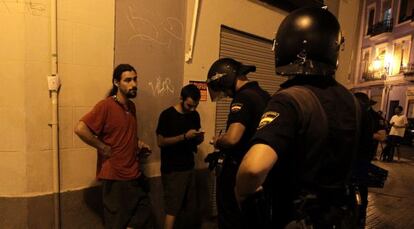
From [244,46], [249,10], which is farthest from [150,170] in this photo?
[249,10]

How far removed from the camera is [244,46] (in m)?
5.27

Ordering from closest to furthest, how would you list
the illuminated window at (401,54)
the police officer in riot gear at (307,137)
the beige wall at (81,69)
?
the police officer in riot gear at (307,137)
the beige wall at (81,69)
the illuminated window at (401,54)

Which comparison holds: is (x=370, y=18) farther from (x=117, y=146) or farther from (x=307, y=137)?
(x=307, y=137)

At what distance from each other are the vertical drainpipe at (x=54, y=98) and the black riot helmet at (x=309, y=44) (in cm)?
237

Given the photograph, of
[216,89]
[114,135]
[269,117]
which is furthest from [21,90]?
[269,117]

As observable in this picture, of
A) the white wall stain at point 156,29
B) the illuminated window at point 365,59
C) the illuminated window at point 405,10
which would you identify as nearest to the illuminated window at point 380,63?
the illuminated window at point 365,59

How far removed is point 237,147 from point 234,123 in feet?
0.86

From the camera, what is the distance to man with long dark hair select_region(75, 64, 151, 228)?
3025mm

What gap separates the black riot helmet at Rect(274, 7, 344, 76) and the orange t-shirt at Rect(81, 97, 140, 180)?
1956 millimetres

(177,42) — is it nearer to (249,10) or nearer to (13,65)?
(249,10)

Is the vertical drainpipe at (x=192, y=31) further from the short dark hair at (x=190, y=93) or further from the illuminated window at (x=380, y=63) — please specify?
the illuminated window at (x=380, y=63)

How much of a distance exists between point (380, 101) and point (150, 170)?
27.1 m

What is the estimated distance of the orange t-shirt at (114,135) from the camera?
301cm

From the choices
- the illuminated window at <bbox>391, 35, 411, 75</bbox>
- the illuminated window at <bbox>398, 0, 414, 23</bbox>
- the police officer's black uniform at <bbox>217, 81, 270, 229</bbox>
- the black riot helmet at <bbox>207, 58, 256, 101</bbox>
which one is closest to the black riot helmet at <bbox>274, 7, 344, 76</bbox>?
the police officer's black uniform at <bbox>217, 81, 270, 229</bbox>
